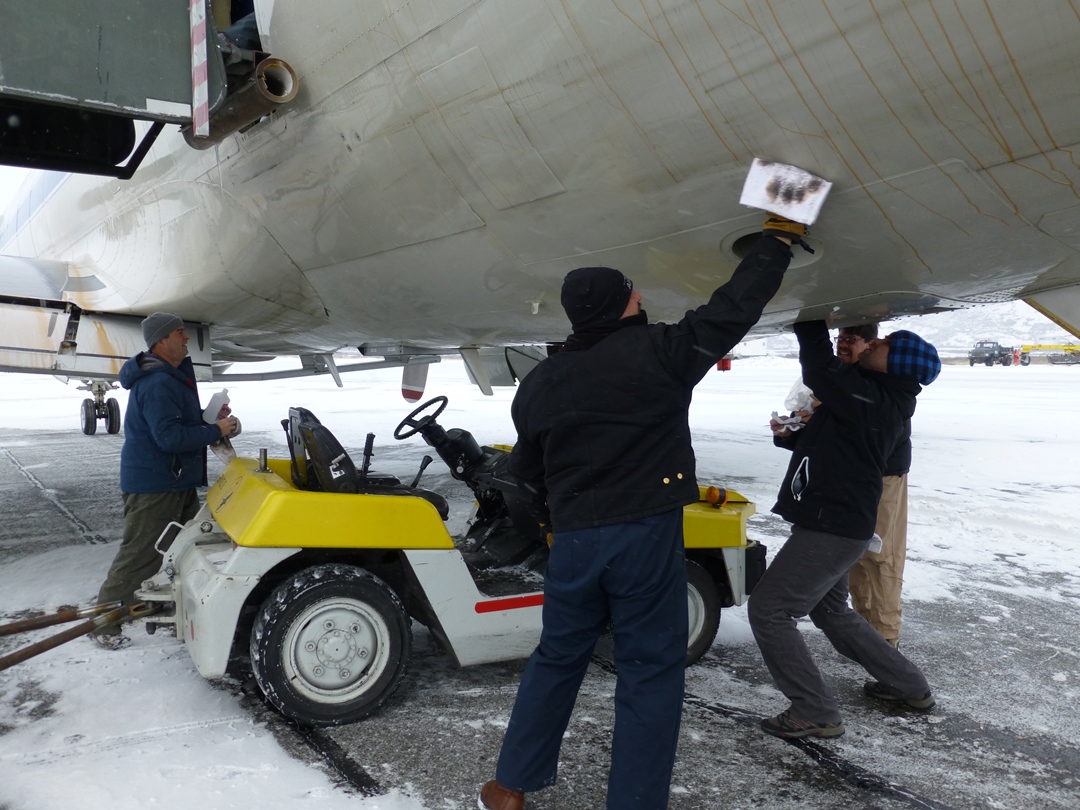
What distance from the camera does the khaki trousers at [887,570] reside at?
3.56 m

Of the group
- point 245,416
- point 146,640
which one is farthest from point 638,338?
point 245,416

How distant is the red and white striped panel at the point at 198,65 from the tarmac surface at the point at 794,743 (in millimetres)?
2238

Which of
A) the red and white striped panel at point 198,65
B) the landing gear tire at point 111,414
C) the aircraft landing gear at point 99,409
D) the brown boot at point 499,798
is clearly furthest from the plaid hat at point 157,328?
the landing gear tire at point 111,414

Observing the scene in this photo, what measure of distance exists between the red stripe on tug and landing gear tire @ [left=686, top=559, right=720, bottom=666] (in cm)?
71

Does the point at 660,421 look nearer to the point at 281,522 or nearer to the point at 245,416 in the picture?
the point at 281,522

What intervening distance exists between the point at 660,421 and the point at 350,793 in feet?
4.87

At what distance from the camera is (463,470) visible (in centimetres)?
425

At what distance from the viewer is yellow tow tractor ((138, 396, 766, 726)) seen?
2.89 metres

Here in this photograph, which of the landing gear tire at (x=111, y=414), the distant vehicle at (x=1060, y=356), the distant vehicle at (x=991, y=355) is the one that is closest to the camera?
the landing gear tire at (x=111, y=414)

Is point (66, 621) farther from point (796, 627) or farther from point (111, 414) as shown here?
point (111, 414)

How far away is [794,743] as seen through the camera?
289 centimetres

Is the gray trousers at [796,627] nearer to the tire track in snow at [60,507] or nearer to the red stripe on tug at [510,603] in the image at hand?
the red stripe on tug at [510,603]

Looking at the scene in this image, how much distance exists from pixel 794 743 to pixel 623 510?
1.32 meters

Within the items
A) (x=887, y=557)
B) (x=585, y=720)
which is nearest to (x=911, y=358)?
(x=887, y=557)
